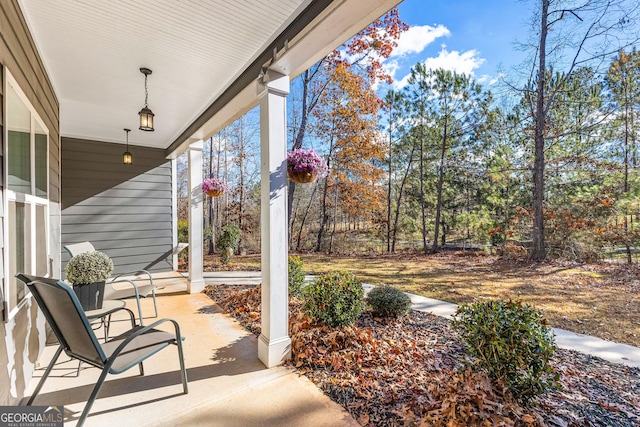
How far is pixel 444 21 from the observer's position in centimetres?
880

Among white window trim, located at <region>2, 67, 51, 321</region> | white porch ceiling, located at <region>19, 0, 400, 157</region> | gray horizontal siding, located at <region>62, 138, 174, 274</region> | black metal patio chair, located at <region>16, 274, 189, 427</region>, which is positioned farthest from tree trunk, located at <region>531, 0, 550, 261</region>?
white window trim, located at <region>2, 67, 51, 321</region>

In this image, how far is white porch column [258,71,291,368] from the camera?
2.38 m

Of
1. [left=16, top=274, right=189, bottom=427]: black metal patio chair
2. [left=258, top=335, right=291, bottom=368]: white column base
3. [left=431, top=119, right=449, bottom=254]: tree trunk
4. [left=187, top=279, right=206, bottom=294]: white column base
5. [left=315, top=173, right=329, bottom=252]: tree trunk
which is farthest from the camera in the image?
[left=315, top=173, right=329, bottom=252]: tree trunk

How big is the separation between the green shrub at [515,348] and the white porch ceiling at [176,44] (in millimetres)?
2034

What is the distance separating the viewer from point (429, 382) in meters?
2.00

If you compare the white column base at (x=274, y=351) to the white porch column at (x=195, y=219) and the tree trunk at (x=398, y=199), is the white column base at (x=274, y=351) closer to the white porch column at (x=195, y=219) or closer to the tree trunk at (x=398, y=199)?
the white porch column at (x=195, y=219)

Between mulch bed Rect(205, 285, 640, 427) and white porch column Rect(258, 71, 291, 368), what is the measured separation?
264 millimetres

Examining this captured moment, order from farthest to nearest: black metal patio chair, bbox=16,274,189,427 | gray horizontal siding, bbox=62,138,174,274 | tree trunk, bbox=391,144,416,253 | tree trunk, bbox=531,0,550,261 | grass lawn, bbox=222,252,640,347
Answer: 1. tree trunk, bbox=391,144,416,253
2. tree trunk, bbox=531,0,550,261
3. gray horizontal siding, bbox=62,138,174,274
4. grass lawn, bbox=222,252,640,347
5. black metal patio chair, bbox=16,274,189,427

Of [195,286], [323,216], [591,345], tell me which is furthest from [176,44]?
[323,216]

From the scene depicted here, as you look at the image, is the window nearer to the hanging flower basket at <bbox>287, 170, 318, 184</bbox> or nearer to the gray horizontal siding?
→ the hanging flower basket at <bbox>287, 170, 318, 184</bbox>

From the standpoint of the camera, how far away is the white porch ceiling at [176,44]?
1.97 meters

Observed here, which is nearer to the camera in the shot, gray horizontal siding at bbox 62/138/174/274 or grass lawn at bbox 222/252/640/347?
grass lawn at bbox 222/252/640/347

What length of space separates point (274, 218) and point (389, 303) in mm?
1667

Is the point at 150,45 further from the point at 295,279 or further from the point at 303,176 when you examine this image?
the point at 295,279
